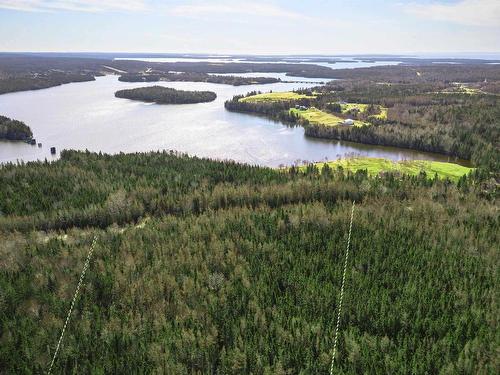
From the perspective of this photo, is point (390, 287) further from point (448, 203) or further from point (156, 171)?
point (156, 171)

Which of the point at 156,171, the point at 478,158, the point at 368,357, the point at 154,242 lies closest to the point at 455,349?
the point at 368,357

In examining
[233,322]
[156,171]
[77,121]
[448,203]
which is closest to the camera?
[233,322]

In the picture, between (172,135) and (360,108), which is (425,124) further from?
(172,135)

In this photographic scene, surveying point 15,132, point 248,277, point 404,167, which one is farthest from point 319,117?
point 248,277

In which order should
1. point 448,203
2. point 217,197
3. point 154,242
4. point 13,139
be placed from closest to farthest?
point 154,242
point 448,203
point 217,197
point 13,139

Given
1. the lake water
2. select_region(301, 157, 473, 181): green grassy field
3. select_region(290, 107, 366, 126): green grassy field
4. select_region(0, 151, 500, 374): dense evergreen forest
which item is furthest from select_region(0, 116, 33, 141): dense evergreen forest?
select_region(290, 107, 366, 126): green grassy field

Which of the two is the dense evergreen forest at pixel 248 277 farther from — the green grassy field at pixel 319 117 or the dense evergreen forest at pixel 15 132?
the green grassy field at pixel 319 117
